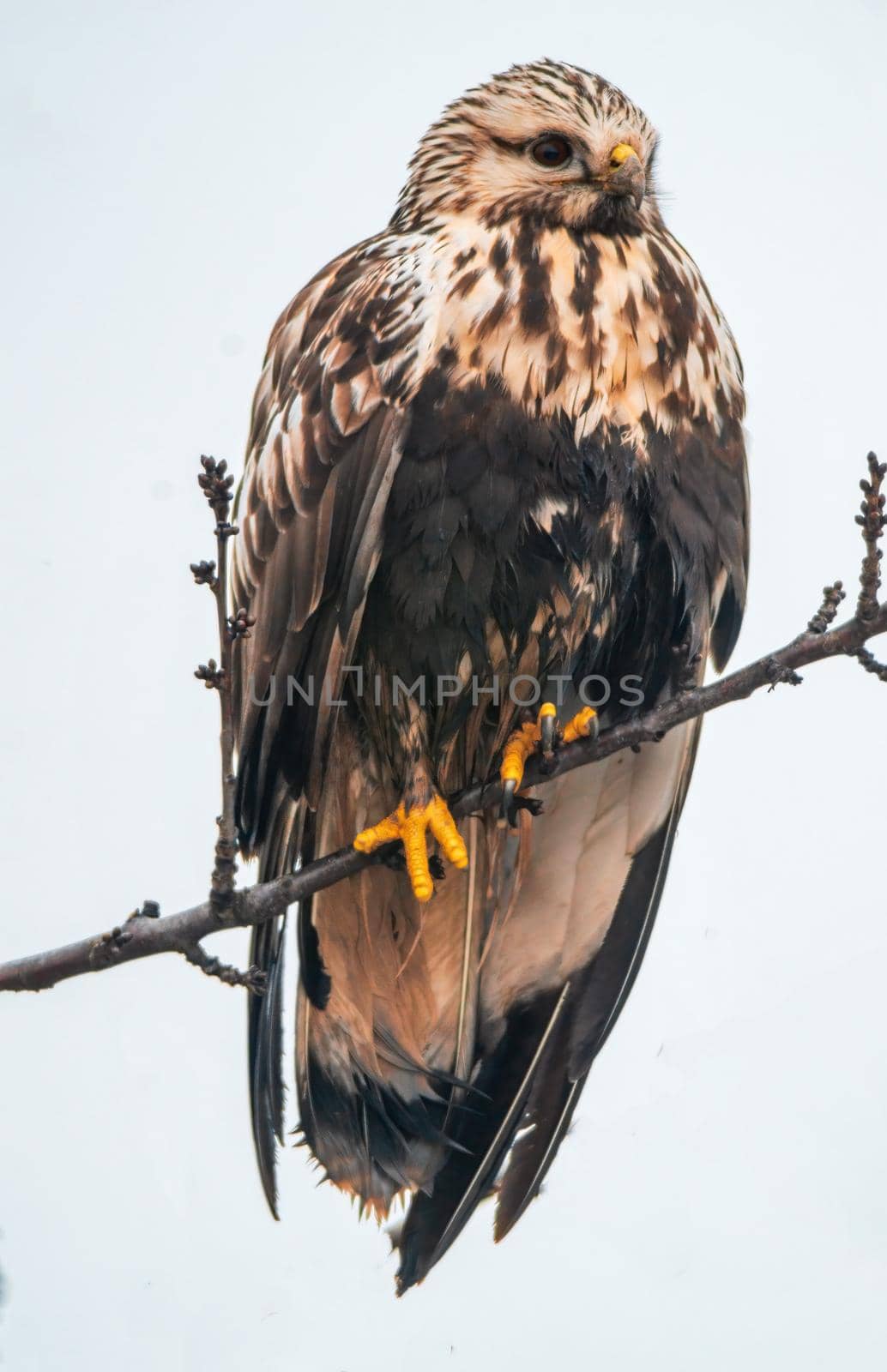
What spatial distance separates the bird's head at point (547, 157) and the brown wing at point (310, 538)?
0.24 metres

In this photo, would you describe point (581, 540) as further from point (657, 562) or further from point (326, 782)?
point (326, 782)

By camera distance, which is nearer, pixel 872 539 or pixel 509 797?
pixel 872 539

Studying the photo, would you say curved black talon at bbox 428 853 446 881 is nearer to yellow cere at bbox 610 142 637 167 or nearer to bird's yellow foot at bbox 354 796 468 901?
bird's yellow foot at bbox 354 796 468 901

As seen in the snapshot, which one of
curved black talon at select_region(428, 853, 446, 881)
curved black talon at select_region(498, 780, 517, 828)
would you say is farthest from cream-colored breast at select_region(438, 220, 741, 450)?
curved black talon at select_region(428, 853, 446, 881)

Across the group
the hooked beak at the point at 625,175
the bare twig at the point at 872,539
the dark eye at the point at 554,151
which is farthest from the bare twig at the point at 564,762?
the dark eye at the point at 554,151

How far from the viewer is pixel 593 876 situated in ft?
13.1

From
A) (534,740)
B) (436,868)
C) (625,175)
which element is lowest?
(436,868)

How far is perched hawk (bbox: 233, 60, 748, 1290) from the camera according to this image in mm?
3312

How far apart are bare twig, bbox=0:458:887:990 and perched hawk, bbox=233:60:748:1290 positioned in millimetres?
231

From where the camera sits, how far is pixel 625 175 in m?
3.58

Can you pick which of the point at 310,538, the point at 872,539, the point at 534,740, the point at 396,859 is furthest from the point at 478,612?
the point at 872,539

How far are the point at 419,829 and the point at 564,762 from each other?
1.14ft

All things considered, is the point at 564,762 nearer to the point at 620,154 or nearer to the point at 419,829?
the point at 419,829

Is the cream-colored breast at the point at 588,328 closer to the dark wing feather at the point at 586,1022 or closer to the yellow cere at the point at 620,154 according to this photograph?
the yellow cere at the point at 620,154
